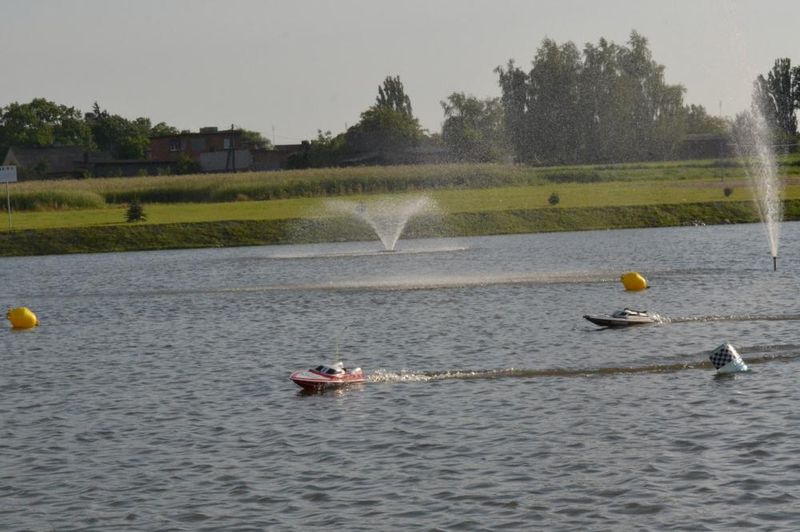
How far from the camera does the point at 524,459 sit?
24047 millimetres

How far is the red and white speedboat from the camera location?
3209cm

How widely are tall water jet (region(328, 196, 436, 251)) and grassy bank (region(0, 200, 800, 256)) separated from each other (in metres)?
1.45

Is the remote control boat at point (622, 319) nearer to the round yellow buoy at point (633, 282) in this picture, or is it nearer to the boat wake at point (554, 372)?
the boat wake at point (554, 372)

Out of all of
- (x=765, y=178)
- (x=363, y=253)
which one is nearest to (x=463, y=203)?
(x=765, y=178)

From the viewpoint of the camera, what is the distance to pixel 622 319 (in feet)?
138

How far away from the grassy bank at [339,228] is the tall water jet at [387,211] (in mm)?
1451

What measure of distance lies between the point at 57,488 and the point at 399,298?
33.1 metres

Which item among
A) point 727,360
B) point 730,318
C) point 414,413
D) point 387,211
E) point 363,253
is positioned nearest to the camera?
point 414,413

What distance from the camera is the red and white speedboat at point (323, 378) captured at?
32.1m

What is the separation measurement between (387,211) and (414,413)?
8628cm

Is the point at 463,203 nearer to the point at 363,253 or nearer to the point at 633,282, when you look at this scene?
the point at 363,253

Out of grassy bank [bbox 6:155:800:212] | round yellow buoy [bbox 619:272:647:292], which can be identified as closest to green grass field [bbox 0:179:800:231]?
grassy bank [bbox 6:155:800:212]

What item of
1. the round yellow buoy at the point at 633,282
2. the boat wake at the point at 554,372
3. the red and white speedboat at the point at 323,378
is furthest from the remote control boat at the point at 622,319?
the round yellow buoy at the point at 633,282

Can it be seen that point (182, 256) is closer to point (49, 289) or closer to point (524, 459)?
point (49, 289)
